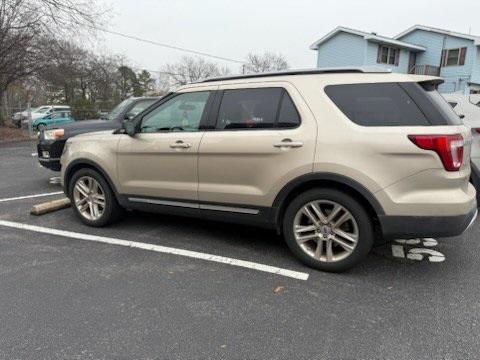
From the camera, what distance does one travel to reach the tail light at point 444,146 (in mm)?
3043

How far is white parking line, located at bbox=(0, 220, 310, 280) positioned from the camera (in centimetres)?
362

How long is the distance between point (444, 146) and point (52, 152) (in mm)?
6265

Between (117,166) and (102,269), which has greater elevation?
(117,166)

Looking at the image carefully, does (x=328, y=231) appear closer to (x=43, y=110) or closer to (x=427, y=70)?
(x=43, y=110)

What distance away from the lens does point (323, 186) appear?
3512mm

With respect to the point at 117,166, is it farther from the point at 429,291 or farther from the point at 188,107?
the point at 429,291

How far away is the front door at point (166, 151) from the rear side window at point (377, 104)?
1.44 metres

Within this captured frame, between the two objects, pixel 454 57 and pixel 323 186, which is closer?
pixel 323 186

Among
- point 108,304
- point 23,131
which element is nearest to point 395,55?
point 23,131

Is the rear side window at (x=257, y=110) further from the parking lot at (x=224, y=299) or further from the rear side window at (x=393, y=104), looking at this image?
the parking lot at (x=224, y=299)

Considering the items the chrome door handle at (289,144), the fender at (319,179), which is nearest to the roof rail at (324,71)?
the chrome door handle at (289,144)

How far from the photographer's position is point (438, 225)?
3.15 metres

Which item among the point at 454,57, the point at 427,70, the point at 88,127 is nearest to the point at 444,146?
the point at 88,127

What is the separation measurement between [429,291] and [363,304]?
662 mm
